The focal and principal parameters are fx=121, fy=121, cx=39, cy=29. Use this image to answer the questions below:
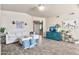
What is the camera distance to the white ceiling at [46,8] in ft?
6.96

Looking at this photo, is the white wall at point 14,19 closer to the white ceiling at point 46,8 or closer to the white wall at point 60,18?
the white ceiling at point 46,8

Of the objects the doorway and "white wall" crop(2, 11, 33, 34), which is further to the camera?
the doorway

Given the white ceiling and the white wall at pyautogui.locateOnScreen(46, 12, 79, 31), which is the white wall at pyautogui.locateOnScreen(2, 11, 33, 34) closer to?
the white ceiling

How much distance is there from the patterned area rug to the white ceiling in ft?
1.66

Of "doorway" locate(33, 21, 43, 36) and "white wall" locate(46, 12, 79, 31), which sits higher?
"white wall" locate(46, 12, 79, 31)

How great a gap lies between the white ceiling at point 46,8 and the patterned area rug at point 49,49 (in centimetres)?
51

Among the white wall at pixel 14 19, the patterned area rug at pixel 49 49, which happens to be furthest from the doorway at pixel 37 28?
the patterned area rug at pixel 49 49

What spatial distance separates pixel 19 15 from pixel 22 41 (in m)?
0.47

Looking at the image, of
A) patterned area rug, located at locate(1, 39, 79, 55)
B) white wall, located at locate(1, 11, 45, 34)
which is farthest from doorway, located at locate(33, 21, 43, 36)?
patterned area rug, located at locate(1, 39, 79, 55)

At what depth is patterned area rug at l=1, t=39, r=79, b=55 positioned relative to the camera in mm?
2166

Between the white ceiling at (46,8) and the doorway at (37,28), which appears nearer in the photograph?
the white ceiling at (46,8)

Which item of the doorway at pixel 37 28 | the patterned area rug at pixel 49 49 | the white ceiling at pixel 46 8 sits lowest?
the patterned area rug at pixel 49 49

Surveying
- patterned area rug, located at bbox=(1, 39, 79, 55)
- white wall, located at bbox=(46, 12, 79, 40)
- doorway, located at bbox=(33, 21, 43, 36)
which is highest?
white wall, located at bbox=(46, 12, 79, 40)

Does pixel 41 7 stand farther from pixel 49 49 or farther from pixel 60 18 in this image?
pixel 49 49
